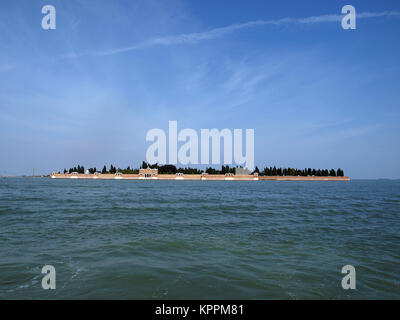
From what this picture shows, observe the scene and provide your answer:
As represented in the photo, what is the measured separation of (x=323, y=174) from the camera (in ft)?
548

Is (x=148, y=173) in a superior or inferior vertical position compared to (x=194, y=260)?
superior

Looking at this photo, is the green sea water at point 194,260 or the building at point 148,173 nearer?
the green sea water at point 194,260

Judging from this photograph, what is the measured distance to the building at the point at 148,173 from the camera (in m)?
152

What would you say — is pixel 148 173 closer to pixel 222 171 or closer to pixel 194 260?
pixel 222 171

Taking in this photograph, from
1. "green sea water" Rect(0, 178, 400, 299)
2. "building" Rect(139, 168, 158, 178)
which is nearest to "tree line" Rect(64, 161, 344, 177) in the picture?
"building" Rect(139, 168, 158, 178)

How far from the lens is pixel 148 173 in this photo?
505ft

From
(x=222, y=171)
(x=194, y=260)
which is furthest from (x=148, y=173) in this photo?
(x=194, y=260)

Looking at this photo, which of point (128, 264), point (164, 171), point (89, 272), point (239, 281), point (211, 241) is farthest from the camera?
point (164, 171)

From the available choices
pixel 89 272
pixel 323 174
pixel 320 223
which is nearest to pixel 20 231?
pixel 89 272

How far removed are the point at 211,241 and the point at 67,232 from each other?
19.7ft

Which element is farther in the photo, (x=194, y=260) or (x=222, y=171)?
(x=222, y=171)

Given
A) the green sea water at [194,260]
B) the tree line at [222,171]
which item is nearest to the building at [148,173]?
the tree line at [222,171]

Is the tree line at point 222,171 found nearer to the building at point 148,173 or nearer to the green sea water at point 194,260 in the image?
the building at point 148,173
